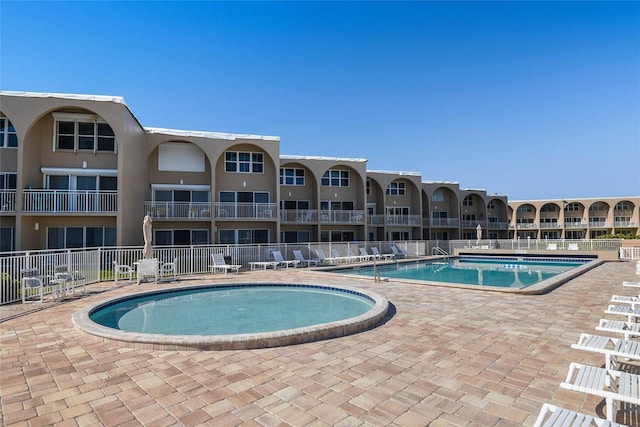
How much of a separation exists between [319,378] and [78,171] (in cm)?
1777

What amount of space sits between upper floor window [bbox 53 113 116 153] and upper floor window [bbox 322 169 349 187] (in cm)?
1400

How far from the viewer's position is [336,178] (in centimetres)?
2630

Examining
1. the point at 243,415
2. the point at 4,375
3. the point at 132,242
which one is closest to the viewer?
the point at 243,415

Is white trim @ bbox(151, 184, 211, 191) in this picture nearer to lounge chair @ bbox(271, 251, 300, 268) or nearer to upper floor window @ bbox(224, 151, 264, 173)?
upper floor window @ bbox(224, 151, 264, 173)

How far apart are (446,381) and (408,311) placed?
3.37 metres

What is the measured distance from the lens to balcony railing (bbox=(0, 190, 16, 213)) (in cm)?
1494

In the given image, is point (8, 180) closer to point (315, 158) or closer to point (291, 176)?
point (291, 176)

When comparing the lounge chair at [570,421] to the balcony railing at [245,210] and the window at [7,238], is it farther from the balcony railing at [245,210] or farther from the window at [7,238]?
the window at [7,238]

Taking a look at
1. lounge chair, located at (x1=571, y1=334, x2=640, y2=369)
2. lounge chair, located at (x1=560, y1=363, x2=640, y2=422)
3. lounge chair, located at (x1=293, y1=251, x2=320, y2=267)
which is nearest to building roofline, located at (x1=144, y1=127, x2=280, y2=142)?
lounge chair, located at (x1=293, y1=251, x2=320, y2=267)

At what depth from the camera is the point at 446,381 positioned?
376 cm

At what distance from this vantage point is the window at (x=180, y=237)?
760 inches

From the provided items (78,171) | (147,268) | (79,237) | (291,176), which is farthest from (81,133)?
(291,176)

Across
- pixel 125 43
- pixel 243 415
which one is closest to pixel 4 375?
pixel 243 415

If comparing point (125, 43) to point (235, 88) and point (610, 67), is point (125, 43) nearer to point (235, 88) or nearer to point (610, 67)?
point (235, 88)
